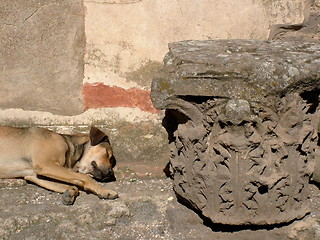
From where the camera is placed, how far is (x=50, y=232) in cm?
362

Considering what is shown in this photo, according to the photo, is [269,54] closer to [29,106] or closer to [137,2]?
[137,2]

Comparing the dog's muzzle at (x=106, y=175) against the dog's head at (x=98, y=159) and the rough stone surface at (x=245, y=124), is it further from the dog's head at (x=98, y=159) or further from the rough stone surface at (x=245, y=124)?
the rough stone surface at (x=245, y=124)

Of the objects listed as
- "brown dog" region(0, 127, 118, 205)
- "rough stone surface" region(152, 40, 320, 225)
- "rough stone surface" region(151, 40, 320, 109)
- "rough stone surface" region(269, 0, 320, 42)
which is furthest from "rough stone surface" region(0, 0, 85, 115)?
"rough stone surface" region(269, 0, 320, 42)

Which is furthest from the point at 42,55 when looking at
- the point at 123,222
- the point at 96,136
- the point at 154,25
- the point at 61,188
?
the point at 123,222

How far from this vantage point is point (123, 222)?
3.79 m

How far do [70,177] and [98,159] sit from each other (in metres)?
0.43

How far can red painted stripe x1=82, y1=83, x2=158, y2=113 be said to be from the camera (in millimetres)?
4785

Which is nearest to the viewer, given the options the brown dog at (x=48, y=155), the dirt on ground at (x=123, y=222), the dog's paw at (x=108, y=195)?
the dirt on ground at (x=123, y=222)

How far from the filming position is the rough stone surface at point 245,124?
10.7 ft

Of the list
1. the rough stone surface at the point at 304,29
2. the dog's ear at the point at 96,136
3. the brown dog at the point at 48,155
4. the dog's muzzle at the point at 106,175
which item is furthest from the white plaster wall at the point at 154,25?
the dog's muzzle at the point at 106,175

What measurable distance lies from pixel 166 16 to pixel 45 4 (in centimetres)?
111

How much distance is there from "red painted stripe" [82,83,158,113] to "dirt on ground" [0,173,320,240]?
102cm

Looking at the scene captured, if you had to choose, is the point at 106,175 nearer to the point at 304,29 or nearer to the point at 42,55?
the point at 42,55

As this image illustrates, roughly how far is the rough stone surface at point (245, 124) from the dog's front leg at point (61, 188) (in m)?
Answer: 0.96
